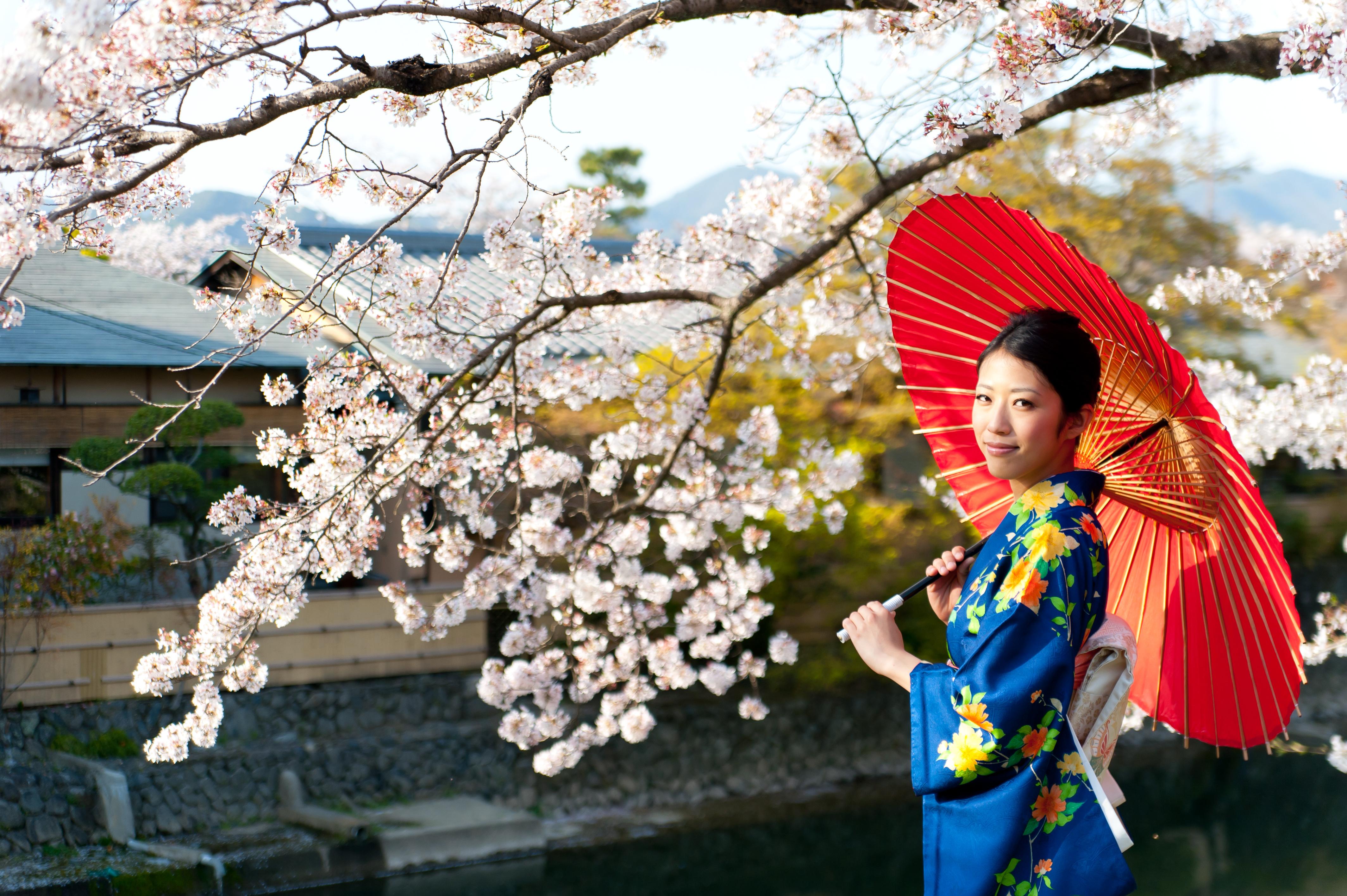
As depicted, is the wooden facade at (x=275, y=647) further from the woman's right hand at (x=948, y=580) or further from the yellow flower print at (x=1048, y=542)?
the yellow flower print at (x=1048, y=542)

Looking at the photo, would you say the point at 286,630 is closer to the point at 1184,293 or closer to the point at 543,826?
the point at 543,826

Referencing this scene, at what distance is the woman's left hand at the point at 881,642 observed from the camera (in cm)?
154

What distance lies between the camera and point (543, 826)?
6879mm

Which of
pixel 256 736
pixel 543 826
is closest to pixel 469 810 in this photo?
pixel 543 826

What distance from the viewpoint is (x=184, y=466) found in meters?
6.33

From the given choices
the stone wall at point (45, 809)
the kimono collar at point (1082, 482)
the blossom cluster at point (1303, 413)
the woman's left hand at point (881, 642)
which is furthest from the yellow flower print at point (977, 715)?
the stone wall at point (45, 809)

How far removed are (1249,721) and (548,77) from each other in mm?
1860

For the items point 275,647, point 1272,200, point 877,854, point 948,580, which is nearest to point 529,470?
point 948,580

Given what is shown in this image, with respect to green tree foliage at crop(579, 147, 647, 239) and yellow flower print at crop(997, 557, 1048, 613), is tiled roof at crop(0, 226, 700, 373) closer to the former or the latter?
yellow flower print at crop(997, 557, 1048, 613)

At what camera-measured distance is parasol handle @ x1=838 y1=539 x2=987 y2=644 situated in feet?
5.24

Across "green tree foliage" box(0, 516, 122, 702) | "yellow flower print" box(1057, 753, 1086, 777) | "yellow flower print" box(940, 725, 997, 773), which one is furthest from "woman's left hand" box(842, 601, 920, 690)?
"green tree foliage" box(0, 516, 122, 702)

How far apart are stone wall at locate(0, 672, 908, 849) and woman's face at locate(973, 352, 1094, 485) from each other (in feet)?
19.9

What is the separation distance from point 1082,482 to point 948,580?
0.29 meters

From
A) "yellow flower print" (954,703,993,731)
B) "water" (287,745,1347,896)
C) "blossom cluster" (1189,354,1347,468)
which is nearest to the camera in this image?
"yellow flower print" (954,703,993,731)
